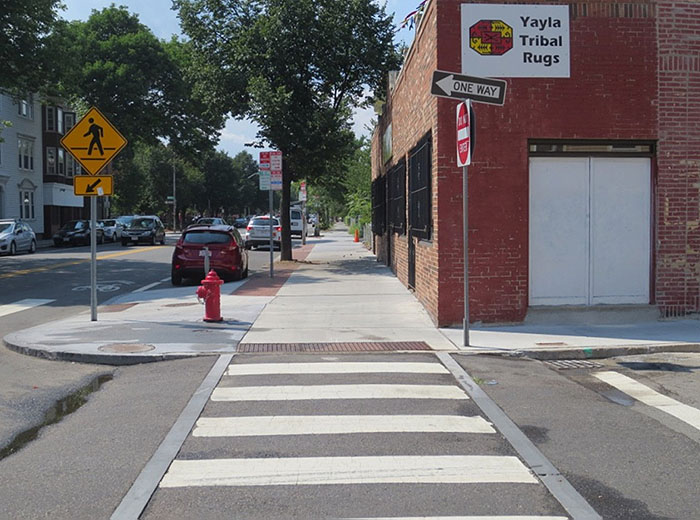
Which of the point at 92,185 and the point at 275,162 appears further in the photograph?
the point at 275,162

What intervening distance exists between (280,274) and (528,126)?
1080 centimetres

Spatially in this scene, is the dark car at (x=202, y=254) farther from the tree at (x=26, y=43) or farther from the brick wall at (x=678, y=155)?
the brick wall at (x=678, y=155)

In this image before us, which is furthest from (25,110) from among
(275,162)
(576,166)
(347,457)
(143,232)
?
(347,457)

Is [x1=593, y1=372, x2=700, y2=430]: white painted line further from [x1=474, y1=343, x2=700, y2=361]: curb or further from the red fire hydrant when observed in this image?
the red fire hydrant

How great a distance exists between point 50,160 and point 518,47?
4677 cm

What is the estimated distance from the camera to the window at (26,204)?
45.8 meters

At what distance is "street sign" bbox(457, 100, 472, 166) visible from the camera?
879cm

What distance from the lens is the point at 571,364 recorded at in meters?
8.74

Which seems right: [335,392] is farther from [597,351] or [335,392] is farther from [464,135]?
[597,351]

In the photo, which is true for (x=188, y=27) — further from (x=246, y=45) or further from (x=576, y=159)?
(x=576, y=159)

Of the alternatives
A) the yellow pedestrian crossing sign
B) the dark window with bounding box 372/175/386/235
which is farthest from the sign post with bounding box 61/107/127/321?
the dark window with bounding box 372/175/386/235

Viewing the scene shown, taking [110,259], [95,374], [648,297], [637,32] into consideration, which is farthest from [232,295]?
[110,259]

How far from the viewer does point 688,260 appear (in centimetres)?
1104

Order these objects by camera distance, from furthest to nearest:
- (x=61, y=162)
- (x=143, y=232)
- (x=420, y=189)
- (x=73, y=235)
A: (x=61, y=162) → (x=143, y=232) → (x=73, y=235) → (x=420, y=189)
